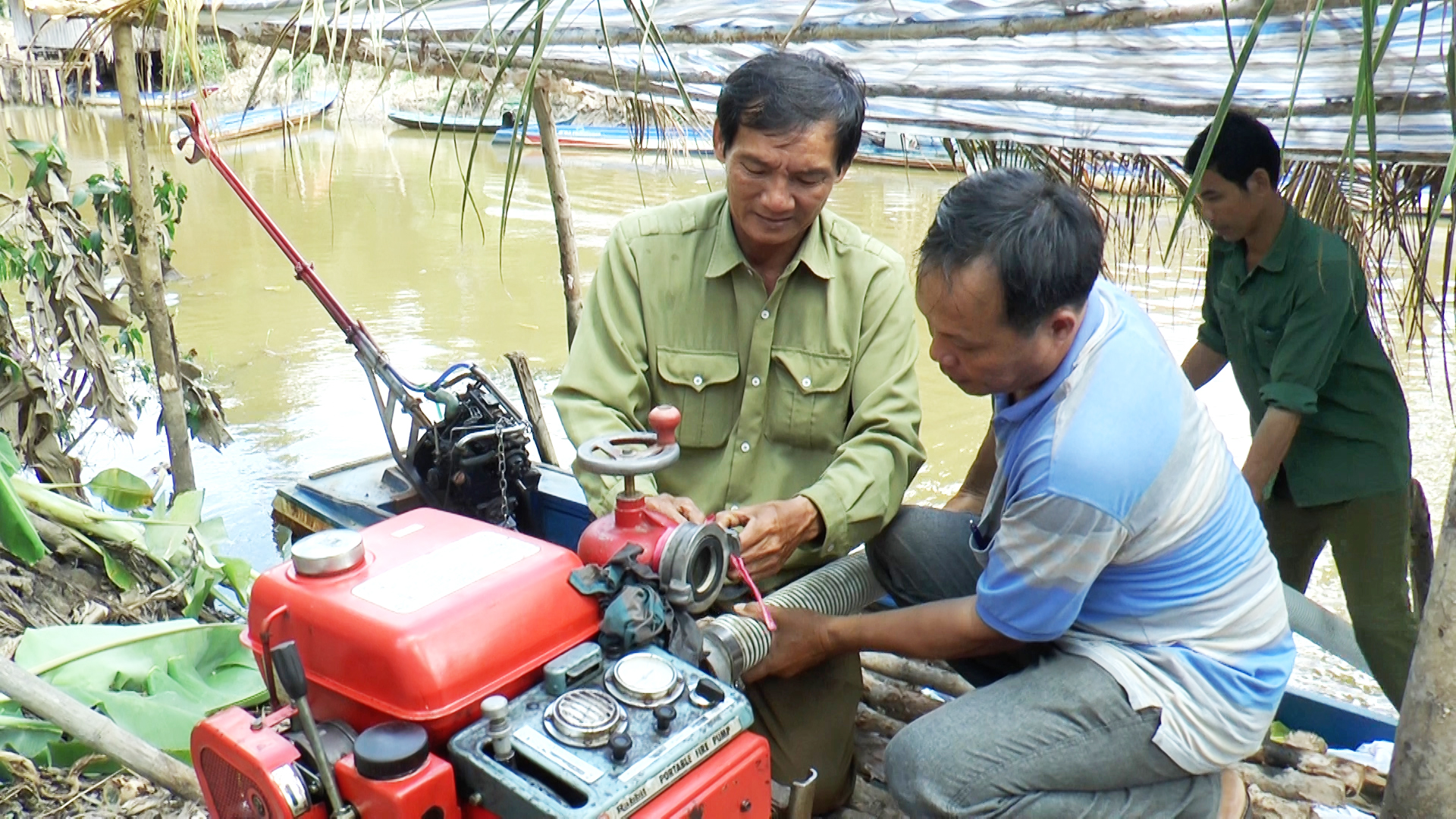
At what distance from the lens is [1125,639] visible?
6.13 feet

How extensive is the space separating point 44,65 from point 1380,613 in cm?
470

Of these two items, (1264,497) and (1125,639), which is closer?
(1125,639)

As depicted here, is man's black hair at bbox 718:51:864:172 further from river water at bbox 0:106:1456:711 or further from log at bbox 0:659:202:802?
log at bbox 0:659:202:802

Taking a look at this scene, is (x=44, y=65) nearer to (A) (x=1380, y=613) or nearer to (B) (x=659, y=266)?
(B) (x=659, y=266)

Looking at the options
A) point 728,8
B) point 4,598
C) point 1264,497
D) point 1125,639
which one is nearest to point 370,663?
point 1125,639

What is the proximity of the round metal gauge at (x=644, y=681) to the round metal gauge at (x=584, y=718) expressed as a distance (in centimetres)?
2

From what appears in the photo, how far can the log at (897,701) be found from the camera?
276 centimetres

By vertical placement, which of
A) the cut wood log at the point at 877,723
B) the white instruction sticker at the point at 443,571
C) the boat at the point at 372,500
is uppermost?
the white instruction sticker at the point at 443,571

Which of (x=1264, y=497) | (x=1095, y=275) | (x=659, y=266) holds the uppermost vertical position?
(x=1095, y=275)

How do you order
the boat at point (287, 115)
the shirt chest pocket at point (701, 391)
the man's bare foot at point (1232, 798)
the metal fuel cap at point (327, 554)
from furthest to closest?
the boat at point (287, 115) < the shirt chest pocket at point (701, 391) < the man's bare foot at point (1232, 798) < the metal fuel cap at point (327, 554)

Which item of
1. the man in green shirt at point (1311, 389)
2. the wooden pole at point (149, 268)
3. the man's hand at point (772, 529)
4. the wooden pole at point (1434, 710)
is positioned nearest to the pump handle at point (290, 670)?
the man's hand at point (772, 529)

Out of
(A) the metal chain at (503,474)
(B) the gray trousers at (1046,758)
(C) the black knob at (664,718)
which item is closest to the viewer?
(C) the black knob at (664,718)

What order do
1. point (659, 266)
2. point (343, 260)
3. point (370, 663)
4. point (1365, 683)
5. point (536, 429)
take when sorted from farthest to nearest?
1. point (343, 260)
2. point (536, 429)
3. point (1365, 683)
4. point (659, 266)
5. point (370, 663)

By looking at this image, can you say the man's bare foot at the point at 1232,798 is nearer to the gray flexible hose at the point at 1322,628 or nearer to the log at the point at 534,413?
the gray flexible hose at the point at 1322,628
